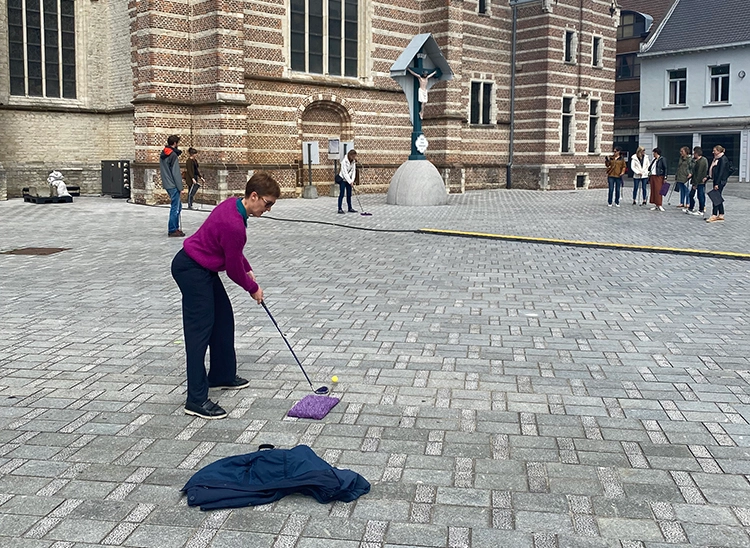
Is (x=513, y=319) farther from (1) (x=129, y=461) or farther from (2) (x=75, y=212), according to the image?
(2) (x=75, y=212)

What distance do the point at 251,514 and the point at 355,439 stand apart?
1.06 meters

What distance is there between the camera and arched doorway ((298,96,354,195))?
88.2ft

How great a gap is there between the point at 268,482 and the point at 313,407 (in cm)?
121

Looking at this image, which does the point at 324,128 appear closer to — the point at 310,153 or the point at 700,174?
the point at 310,153

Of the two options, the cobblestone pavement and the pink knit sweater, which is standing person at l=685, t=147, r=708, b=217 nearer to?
the cobblestone pavement

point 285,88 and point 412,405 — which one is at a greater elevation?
point 285,88

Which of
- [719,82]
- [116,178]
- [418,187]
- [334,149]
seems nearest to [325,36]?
[334,149]

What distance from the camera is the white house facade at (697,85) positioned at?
42250mm

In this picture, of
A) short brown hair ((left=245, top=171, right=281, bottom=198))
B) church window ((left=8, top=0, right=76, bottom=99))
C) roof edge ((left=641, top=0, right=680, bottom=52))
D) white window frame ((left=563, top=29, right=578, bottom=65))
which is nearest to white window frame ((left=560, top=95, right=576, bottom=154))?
white window frame ((left=563, top=29, right=578, bottom=65))

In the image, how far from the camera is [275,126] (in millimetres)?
25641

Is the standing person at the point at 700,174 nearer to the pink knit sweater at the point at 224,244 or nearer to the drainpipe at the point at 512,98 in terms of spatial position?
the drainpipe at the point at 512,98

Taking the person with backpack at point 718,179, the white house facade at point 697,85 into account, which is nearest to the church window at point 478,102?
the person with backpack at point 718,179

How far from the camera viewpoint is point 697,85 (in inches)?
1732

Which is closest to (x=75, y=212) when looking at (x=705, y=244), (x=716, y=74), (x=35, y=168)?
(x=35, y=168)
